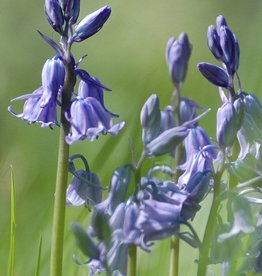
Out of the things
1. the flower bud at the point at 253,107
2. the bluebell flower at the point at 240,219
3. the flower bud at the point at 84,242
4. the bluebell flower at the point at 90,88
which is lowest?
the flower bud at the point at 84,242

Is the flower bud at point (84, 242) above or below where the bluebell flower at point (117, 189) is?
below

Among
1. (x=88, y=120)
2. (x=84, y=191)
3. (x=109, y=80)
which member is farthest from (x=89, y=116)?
(x=109, y=80)

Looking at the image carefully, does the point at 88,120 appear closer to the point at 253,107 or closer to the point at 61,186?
the point at 61,186

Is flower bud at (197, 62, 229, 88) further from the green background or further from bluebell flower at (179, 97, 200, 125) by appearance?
the green background

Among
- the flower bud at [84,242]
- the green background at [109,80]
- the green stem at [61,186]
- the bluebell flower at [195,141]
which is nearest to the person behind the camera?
the flower bud at [84,242]

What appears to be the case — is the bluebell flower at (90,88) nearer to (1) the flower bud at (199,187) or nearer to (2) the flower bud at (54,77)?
(2) the flower bud at (54,77)

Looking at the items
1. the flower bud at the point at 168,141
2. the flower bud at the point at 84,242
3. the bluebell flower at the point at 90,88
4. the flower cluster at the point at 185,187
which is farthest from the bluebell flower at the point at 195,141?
the flower bud at the point at 84,242
